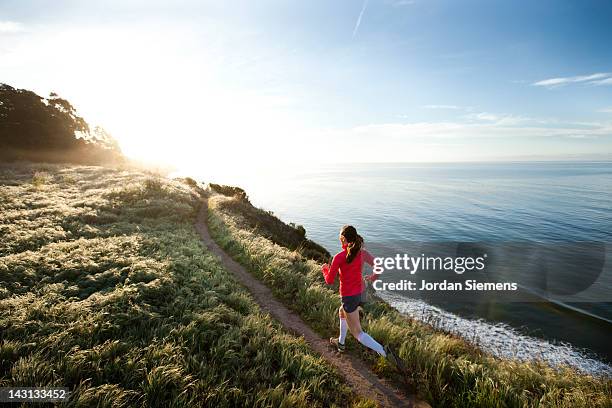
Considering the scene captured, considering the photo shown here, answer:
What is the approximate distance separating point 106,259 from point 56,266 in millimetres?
1308

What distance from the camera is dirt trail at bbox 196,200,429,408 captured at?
6.03 metres

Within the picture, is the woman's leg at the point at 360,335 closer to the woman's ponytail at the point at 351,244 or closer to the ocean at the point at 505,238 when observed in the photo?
the woman's ponytail at the point at 351,244

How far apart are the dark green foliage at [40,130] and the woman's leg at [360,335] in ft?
196

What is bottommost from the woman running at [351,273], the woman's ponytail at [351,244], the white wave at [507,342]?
the white wave at [507,342]

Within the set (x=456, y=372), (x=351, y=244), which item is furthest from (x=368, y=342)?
(x=351, y=244)

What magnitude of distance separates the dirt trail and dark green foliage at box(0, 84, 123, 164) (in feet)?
180

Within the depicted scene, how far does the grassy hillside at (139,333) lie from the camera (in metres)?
4.93

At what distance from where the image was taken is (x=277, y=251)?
50.1 feet

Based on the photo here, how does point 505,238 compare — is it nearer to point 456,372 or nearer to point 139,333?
point 456,372

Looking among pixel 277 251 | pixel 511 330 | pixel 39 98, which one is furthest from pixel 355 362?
pixel 39 98

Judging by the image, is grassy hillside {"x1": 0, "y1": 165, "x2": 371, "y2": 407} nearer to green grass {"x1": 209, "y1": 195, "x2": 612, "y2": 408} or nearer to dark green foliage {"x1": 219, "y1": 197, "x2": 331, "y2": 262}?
green grass {"x1": 209, "y1": 195, "x2": 612, "y2": 408}

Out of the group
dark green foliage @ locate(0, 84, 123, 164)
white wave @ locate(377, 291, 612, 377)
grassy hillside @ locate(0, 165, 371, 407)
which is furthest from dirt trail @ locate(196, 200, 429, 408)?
dark green foliage @ locate(0, 84, 123, 164)

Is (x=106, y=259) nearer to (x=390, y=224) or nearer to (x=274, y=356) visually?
(x=274, y=356)

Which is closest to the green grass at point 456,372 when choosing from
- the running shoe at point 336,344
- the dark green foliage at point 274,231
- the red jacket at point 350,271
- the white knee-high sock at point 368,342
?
the running shoe at point 336,344
